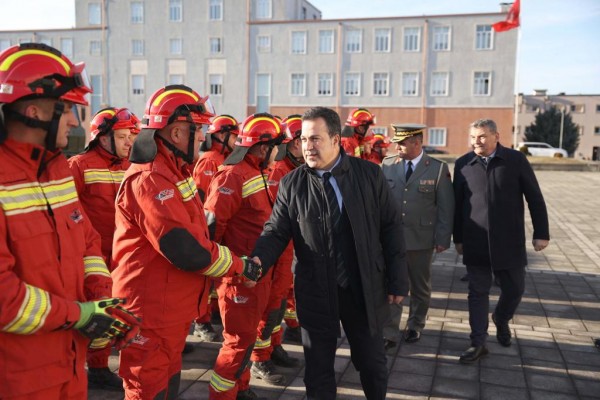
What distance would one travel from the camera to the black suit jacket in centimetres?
531

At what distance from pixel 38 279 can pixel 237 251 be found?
7.41ft

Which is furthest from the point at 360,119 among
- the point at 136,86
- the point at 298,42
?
the point at 136,86

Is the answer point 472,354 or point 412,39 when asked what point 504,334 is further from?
point 412,39

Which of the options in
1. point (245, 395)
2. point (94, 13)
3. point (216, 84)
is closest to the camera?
point (245, 395)

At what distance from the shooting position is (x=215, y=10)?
154 ft

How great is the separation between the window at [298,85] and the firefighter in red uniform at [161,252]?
43.3m

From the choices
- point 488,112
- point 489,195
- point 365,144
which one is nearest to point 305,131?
point 489,195

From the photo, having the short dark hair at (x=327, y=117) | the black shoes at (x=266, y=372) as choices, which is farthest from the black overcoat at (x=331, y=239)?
the black shoes at (x=266, y=372)

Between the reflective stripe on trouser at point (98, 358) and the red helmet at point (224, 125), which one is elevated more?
the red helmet at point (224, 125)

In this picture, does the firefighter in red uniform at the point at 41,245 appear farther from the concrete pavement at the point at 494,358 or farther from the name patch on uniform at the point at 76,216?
the concrete pavement at the point at 494,358

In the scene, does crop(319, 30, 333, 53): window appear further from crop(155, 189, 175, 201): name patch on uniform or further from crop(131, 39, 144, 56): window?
crop(155, 189, 175, 201): name patch on uniform

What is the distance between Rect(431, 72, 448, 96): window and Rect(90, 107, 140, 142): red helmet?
4063cm

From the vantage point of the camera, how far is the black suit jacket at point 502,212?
531cm

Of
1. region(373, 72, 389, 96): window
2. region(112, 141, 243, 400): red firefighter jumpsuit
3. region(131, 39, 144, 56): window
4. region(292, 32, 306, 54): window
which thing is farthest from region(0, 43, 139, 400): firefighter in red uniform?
region(131, 39, 144, 56): window
